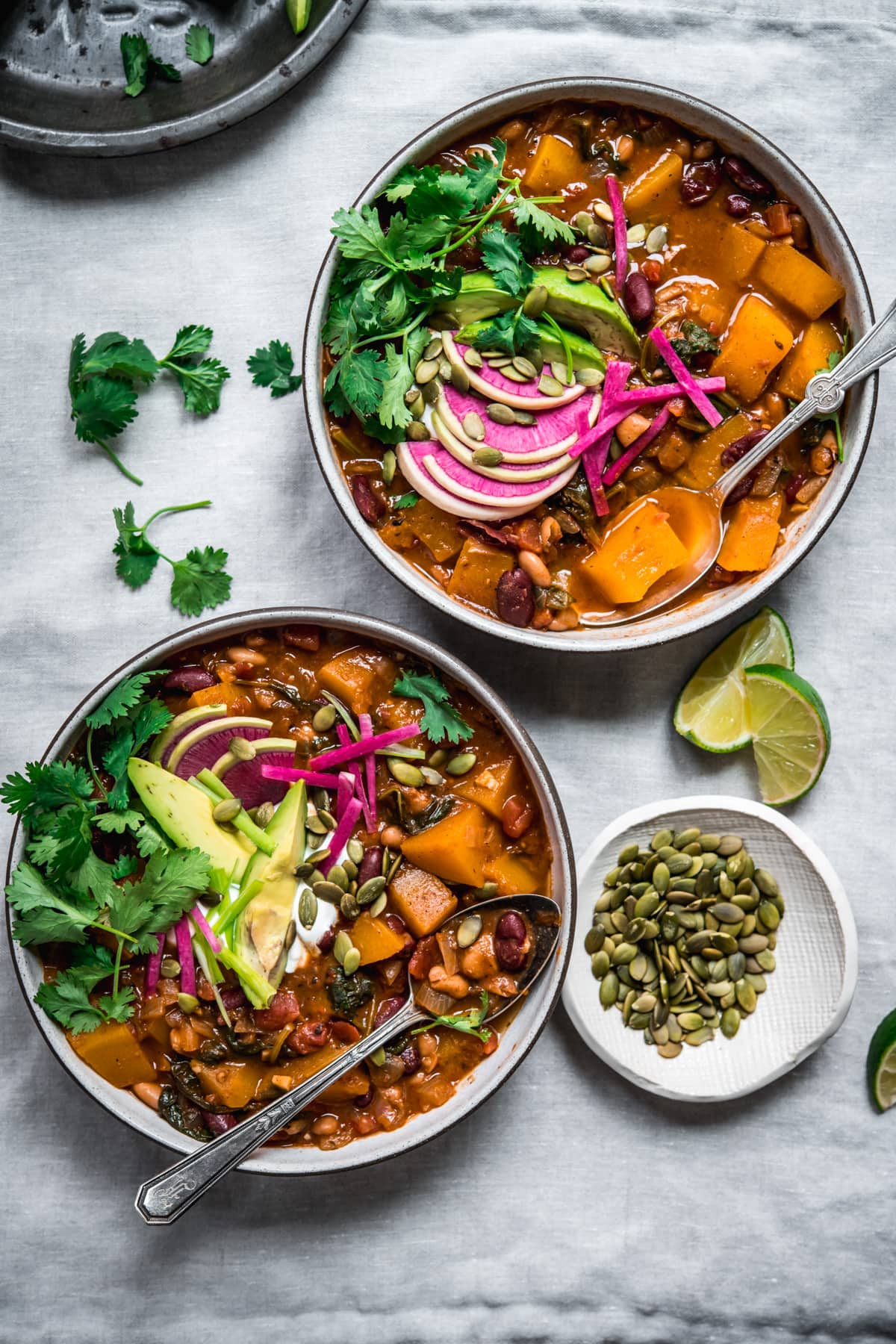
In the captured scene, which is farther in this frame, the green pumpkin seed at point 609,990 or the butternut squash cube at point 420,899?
the green pumpkin seed at point 609,990

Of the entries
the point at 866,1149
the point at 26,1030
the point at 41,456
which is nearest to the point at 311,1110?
the point at 26,1030

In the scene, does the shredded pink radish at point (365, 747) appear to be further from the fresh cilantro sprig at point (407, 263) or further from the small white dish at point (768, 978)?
the fresh cilantro sprig at point (407, 263)

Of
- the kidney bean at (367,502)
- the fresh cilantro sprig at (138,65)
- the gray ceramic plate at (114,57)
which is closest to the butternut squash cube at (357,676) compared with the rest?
the kidney bean at (367,502)

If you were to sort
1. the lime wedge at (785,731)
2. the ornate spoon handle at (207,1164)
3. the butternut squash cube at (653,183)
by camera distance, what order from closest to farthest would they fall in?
1. the ornate spoon handle at (207,1164)
2. the butternut squash cube at (653,183)
3. the lime wedge at (785,731)

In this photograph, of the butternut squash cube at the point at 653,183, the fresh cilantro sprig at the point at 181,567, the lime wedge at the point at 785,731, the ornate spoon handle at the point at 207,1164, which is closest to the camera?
the ornate spoon handle at the point at 207,1164

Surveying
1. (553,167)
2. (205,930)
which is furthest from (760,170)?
(205,930)

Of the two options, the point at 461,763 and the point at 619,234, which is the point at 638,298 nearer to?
the point at 619,234

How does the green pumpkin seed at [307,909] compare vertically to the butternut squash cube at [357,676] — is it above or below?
below
